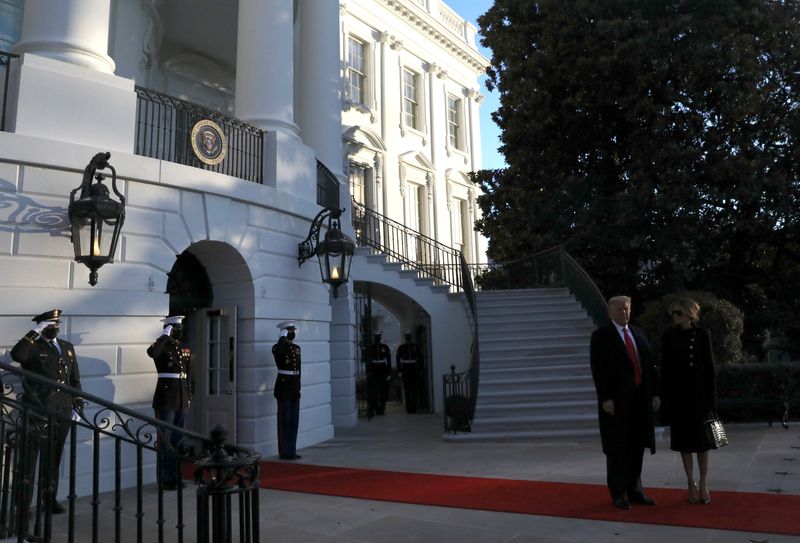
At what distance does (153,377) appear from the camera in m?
8.48

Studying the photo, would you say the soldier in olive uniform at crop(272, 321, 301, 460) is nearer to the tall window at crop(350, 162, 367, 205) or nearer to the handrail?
the handrail

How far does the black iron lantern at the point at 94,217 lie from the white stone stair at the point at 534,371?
631 cm

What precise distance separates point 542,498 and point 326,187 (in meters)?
8.18

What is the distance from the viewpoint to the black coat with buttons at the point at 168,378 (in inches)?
307

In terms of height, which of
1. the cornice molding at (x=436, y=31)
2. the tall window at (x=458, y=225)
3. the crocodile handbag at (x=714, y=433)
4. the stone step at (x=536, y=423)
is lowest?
the stone step at (x=536, y=423)

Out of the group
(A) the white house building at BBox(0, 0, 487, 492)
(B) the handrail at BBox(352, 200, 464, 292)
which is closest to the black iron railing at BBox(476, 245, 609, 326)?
(B) the handrail at BBox(352, 200, 464, 292)

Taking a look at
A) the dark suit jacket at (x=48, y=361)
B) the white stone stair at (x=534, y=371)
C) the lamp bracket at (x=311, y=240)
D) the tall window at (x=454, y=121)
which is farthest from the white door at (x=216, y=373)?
the tall window at (x=454, y=121)

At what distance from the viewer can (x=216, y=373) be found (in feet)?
34.3

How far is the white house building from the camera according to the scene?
25.5 ft

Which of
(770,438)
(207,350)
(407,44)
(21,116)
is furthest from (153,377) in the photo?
(407,44)

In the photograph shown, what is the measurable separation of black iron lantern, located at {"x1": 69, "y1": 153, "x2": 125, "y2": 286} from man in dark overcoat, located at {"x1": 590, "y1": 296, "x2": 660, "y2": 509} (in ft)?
17.5

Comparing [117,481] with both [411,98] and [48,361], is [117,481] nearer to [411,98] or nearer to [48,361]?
[48,361]

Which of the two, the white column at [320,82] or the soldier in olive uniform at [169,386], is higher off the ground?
the white column at [320,82]

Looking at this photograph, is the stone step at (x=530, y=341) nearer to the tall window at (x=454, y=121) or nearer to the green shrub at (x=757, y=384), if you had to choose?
the green shrub at (x=757, y=384)
